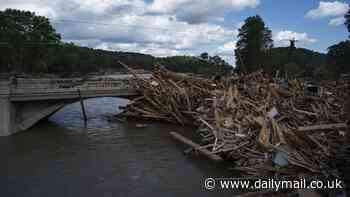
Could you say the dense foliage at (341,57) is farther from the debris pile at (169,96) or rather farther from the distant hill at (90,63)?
the debris pile at (169,96)

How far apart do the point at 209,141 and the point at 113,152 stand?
5937 mm

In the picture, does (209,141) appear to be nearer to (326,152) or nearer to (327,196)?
(326,152)

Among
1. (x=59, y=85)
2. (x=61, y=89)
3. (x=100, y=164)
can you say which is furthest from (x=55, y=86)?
(x=100, y=164)

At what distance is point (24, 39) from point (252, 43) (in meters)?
44.0

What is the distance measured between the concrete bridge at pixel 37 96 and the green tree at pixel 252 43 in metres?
41.5

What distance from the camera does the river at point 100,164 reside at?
45.3 ft

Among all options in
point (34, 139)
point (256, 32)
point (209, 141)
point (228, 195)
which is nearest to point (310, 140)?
point (228, 195)

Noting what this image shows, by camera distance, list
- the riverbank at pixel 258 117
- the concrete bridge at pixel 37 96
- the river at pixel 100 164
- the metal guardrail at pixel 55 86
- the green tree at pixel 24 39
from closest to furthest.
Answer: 1. the riverbank at pixel 258 117
2. the river at pixel 100 164
3. the concrete bridge at pixel 37 96
4. the metal guardrail at pixel 55 86
5. the green tree at pixel 24 39

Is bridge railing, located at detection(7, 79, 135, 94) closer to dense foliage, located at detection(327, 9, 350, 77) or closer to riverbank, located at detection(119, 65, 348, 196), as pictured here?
riverbank, located at detection(119, 65, 348, 196)

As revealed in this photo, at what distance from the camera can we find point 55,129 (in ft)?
85.7

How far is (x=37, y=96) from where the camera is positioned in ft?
80.3

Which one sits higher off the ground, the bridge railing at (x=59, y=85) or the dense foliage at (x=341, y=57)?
the dense foliage at (x=341, y=57)

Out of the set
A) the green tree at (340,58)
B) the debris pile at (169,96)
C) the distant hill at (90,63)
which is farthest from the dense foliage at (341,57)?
the debris pile at (169,96)

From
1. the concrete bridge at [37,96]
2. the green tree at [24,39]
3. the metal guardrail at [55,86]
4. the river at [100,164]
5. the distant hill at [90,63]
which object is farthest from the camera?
the distant hill at [90,63]
